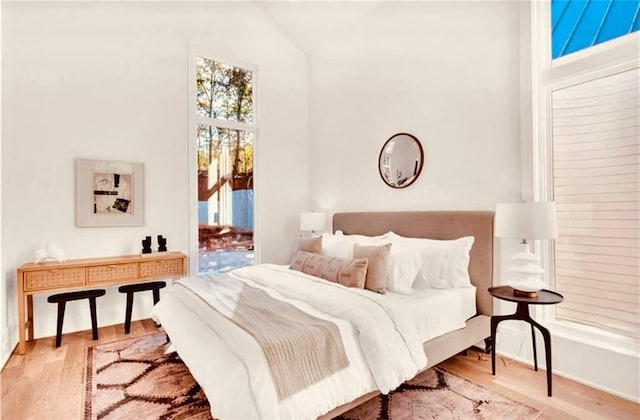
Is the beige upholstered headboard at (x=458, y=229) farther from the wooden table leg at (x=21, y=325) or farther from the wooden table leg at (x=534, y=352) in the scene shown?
the wooden table leg at (x=21, y=325)

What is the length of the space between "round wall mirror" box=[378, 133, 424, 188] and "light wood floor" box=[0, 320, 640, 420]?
1777mm

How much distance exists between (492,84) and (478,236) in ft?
4.36

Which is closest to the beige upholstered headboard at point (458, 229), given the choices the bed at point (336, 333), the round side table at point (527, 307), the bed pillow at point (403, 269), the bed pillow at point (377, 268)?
the bed at point (336, 333)

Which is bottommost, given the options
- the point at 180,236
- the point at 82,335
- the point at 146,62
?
the point at 82,335

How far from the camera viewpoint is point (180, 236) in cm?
407

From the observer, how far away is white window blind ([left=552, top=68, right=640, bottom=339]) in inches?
90.3

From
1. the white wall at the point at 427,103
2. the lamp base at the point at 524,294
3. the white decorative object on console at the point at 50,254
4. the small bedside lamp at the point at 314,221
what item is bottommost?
the lamp base at the point at 524,294

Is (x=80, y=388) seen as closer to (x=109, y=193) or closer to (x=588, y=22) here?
(x=109, y=193)

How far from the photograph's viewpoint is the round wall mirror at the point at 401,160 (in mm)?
3533

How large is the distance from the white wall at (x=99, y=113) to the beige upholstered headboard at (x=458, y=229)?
1.86m

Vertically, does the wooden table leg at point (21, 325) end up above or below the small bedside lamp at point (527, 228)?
below

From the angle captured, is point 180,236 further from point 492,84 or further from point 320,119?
point 492,84

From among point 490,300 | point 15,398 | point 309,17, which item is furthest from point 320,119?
point 15,398

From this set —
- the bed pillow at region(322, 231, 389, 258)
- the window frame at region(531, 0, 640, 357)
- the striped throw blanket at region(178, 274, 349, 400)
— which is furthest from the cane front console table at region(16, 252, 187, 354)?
the window frame at region(531, 0, 640, 357)
